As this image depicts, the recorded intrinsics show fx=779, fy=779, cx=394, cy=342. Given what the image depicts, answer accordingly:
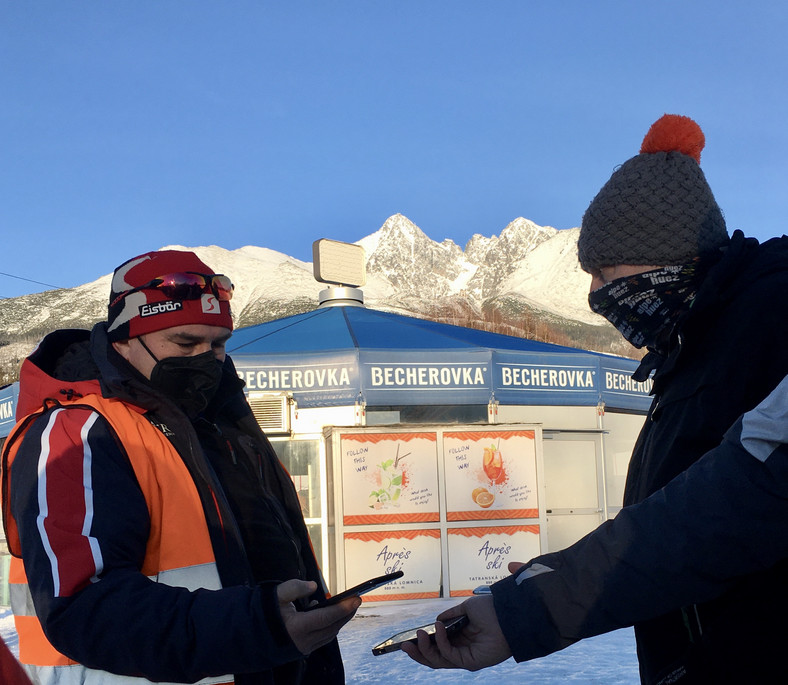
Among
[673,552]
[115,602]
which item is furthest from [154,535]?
[673,552]

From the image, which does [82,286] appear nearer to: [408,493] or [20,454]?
[408,493]

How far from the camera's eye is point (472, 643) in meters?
1.41

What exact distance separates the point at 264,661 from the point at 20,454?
26.4 inches

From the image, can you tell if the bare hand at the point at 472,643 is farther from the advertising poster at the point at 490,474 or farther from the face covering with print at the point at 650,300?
the advertising poster at the point at 490,474

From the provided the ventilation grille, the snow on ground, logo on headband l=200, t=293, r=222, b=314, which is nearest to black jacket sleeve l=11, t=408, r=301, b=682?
logo on headband l=200, t=293, r=222, b=314

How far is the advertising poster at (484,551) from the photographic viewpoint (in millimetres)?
8047

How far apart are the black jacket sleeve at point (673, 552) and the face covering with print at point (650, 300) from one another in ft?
1.69

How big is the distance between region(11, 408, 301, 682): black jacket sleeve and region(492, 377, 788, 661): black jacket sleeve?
498 mm

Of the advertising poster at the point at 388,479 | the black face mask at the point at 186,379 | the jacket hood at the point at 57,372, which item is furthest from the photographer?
the advertising poster at the point at 388,479

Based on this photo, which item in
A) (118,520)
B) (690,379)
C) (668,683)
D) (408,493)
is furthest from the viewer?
(408,493)

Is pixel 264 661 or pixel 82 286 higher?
pixel 82 286

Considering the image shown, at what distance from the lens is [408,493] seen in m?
8.07

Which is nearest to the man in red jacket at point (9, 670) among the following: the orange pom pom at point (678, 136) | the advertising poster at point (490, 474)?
the orange pom pom at point (678, 136)

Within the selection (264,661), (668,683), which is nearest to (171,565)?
(264,661)
